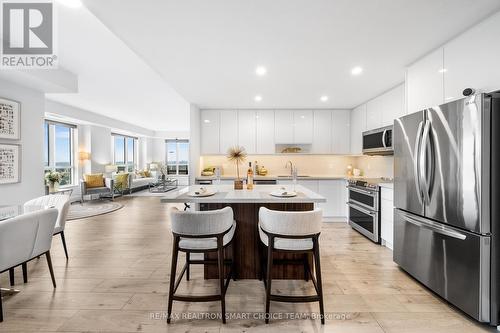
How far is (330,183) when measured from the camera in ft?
16.7

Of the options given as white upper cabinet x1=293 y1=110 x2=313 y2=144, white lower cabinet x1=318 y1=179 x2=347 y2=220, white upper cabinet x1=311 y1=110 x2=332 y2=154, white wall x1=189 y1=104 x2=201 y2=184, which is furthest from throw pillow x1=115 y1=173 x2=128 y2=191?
white lower cabinet x1=318 y1=179 x2=347 y2=220

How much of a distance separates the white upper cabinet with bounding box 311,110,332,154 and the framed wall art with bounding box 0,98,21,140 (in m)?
5.20

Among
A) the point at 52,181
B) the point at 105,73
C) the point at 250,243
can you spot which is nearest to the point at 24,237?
the point at 250,243

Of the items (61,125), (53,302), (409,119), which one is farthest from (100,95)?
(409,119)

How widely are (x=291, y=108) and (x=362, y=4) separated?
3.58 metres

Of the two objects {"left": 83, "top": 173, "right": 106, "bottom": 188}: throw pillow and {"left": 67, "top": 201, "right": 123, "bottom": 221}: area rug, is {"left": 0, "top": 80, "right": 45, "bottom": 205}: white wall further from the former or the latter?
{"left": 83, "top": 173, "right": 106, "bottom": 188}: throw pillow

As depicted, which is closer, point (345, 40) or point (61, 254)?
point (345, 40)

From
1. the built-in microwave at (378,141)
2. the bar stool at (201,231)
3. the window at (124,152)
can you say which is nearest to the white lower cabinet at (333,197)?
the built-in microwave at (378,141)

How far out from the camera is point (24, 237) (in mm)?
2061

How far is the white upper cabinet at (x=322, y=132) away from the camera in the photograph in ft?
18.0

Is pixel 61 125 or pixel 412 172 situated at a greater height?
pixel 61 125

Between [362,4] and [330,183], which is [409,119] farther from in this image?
[330,183]

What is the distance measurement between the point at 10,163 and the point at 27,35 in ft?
6.07

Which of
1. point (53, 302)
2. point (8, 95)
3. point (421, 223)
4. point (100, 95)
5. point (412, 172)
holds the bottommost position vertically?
point (53, 302)
